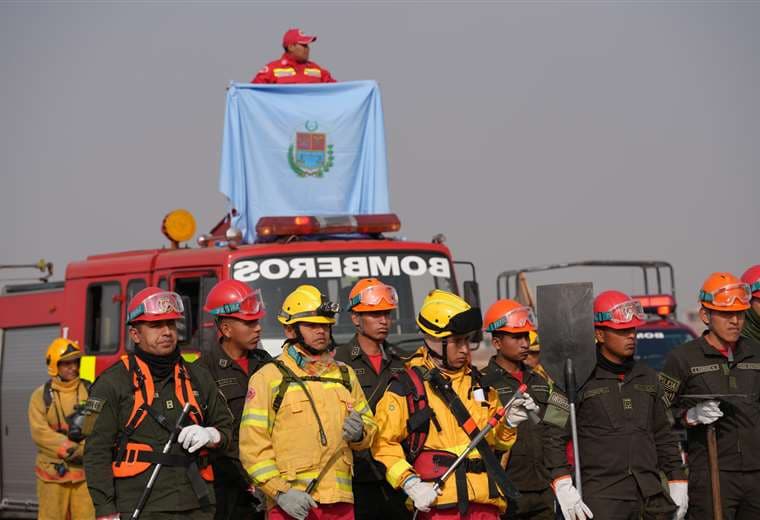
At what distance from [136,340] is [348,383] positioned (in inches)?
50.9

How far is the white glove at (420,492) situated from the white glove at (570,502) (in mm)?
1109

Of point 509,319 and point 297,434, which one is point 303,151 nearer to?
point 509,319

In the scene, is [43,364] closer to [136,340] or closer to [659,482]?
[136,340]

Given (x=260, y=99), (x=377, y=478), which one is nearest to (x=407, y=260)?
(x=260, y=99)

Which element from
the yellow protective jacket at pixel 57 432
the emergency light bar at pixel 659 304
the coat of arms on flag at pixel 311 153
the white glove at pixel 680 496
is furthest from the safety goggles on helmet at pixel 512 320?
the emergency light bar at pixel 659 304

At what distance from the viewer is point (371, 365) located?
372 inches

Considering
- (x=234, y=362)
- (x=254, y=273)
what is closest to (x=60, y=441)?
(x=254, y=273)

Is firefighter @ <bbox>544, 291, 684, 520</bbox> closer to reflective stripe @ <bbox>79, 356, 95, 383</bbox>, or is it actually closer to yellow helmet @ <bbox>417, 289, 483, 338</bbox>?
yellow helmet @ <bbox>417, 289, 483, 338</bbox>

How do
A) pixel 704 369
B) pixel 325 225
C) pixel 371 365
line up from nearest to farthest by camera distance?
pixel 704 369, pixel 371 365, pixel 325 225

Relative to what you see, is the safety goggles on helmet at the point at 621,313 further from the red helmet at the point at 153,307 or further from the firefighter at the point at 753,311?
the red helmet at the point at 153,307

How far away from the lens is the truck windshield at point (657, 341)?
53.9 feet

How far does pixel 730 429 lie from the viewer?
8977 mm

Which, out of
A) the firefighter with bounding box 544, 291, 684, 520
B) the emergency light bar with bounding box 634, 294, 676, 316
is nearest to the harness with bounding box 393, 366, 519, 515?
the firefighter with bounding box 544, 291, 684, 520

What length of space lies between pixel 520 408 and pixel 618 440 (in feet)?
3.34
